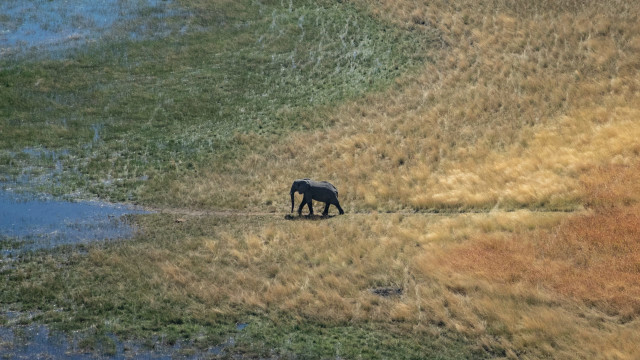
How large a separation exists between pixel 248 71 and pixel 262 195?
63.0 ft

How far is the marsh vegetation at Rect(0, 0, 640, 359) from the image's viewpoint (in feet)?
81.2

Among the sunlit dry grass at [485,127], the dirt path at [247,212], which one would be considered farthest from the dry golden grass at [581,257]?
the dirt path at [247,212]

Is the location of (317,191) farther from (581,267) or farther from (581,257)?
(581,267)

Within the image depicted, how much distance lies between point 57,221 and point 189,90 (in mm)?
20168

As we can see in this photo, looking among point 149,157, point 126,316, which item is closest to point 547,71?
point 149,157

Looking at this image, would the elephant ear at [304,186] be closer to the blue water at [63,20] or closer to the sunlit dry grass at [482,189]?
the sunlit dry grass at [482,189]

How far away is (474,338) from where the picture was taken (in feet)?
77.2

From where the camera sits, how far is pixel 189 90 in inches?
2089

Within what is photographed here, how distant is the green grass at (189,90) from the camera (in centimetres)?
4297

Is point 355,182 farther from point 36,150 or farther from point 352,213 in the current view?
point 36,150

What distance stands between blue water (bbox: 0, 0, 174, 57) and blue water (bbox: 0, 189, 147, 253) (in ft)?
76.8

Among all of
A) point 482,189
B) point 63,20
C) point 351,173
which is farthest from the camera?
point 63,20

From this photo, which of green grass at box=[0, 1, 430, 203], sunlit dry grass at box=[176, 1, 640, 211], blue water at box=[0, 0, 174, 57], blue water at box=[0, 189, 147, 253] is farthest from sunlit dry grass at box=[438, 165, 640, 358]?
blue water at box=[0, 0, 174, 57]

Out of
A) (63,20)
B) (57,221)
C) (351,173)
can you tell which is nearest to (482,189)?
(351,173)
